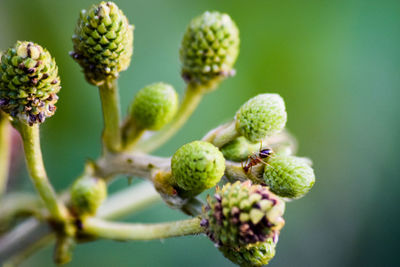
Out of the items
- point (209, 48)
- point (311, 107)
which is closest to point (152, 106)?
point (209, 48)

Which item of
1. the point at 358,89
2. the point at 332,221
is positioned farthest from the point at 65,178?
the point at 358,89

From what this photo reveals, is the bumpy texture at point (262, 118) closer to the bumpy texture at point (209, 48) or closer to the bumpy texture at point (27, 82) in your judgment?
the bumpy texture at point (209, 48)

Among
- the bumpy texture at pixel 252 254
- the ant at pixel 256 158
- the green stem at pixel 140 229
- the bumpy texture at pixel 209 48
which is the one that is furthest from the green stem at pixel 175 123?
the bumpy texture at pixel 252 254

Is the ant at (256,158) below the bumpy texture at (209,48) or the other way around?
below

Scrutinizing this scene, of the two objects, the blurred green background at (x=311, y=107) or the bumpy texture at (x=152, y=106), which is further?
the blurred green background at (x=311, y=107)

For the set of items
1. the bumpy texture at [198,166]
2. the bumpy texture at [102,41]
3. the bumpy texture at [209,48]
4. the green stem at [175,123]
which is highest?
the bumpy texture at [102,41]

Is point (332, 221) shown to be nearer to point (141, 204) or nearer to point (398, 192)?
point (398, 192)

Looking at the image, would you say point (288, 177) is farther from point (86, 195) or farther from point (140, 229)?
point (86, 195)
